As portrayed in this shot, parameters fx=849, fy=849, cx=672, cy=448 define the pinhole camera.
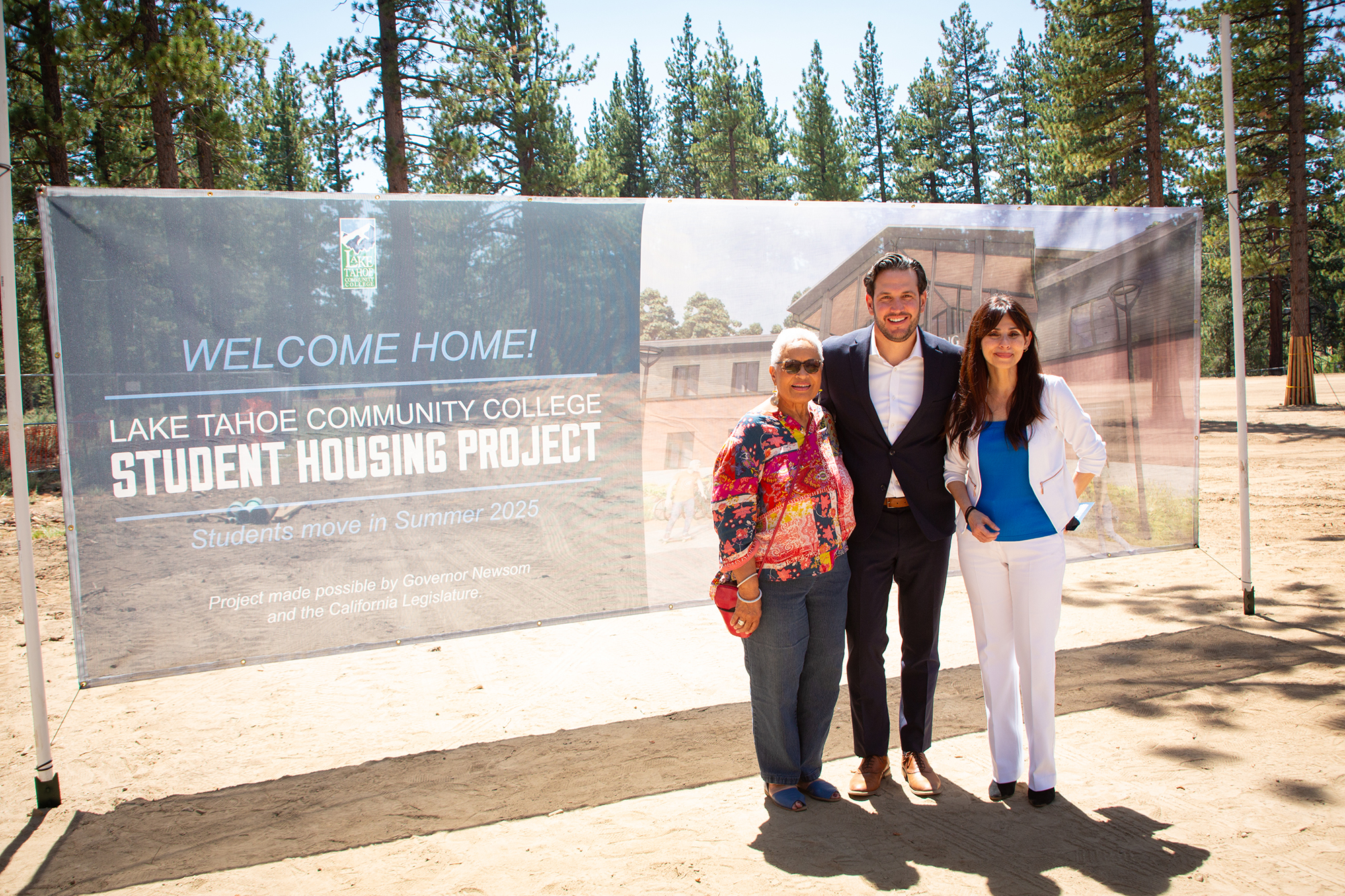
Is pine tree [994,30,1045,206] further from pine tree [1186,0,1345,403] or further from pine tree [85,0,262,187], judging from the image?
pine tree [85,0,262,187]

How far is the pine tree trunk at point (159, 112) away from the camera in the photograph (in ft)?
33.9

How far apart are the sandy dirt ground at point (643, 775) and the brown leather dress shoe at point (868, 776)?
0.15 ft

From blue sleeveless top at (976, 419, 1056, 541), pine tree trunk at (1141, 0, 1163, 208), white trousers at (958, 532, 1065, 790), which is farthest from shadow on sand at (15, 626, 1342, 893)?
pine tree trunk at (1141, 0, 1163, 208)

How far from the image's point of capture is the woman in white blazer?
9.39ft

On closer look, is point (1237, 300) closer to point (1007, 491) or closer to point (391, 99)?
point (1007, 491)

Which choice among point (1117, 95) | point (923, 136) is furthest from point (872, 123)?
point (1117, 95)

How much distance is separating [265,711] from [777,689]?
2.74 metres

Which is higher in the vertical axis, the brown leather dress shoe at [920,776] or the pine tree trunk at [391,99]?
the pine tree trunk at [391,99]

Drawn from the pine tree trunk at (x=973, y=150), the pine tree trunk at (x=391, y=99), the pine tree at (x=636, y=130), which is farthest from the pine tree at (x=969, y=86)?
the pine tree trunk at (x=391, y=99)

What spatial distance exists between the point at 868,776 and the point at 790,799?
32 cm

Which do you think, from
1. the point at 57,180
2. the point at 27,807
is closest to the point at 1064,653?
the point at 27,807

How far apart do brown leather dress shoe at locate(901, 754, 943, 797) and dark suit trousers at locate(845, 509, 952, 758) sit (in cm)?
4

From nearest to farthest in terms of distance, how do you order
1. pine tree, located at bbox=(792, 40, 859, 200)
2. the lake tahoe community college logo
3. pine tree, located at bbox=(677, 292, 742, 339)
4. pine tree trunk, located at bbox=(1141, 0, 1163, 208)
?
1. the lake tahoe community college logo
2. pine tree, located at bbox=(677, 292, 742, 339)
3. pine tree trunk, located at bbox=(1141, 0, 1163, 208)
4. pine tree, located at bbox=(792, 40, 859, 200)

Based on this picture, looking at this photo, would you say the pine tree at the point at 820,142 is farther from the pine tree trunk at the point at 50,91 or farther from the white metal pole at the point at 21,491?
the white metal pole at the point at 21,491
